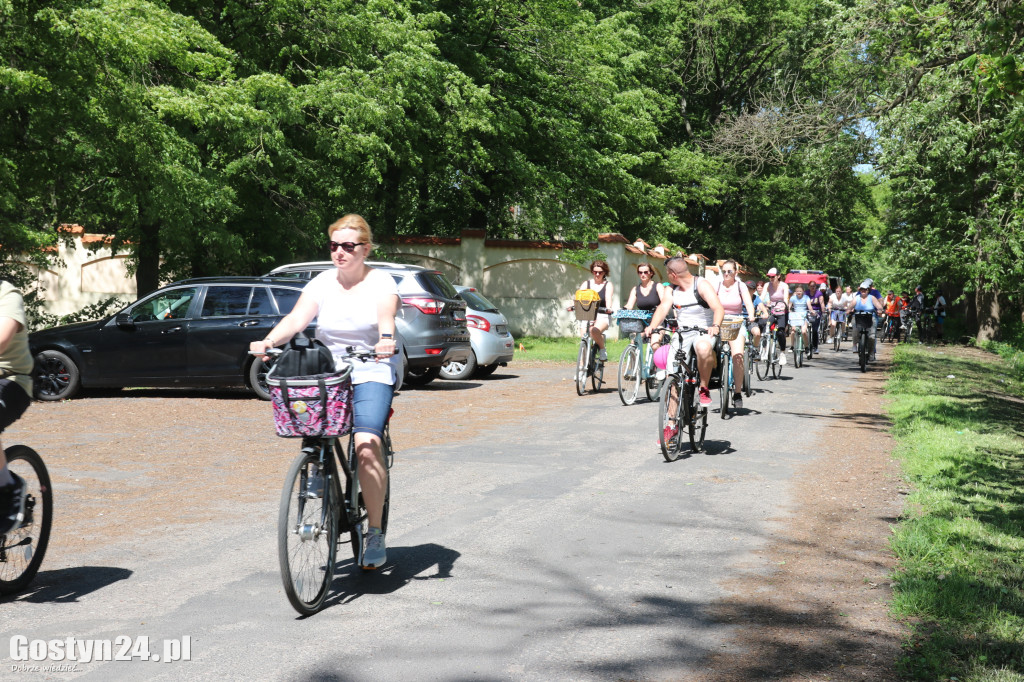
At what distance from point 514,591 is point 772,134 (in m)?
20.7

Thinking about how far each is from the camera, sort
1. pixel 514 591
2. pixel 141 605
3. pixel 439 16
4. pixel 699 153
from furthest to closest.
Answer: pixel 699 153, pixel 439 16, pixel 514 591, pixel 141 605

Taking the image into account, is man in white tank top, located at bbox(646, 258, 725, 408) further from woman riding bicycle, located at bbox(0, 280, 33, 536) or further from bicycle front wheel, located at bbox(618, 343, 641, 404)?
woman riding bicycle, located at bbox(0, 280, 33, 536)

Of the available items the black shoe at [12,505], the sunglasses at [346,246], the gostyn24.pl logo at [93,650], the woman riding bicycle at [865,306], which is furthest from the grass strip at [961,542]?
the woman riding bicycle at [865,306]

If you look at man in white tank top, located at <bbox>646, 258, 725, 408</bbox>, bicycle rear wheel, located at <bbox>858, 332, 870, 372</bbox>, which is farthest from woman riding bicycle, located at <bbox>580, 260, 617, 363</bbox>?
bicycle rear wheel, located at <bbox>858, 332, 870, 372</bbox>

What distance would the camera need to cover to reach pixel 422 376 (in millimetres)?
17047

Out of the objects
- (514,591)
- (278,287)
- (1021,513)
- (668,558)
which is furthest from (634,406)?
(514,591)

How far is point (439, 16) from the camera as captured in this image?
23812mm

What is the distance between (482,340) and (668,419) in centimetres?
829

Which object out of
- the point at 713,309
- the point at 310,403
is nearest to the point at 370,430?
the point at 310,403

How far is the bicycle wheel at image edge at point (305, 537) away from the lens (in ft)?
15.4

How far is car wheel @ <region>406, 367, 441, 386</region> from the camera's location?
1691 cm

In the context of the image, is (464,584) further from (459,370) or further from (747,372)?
(459,370)

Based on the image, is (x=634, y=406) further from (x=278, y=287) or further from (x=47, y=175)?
(x=47, y=175)

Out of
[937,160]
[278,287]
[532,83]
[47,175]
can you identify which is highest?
[532,83]
